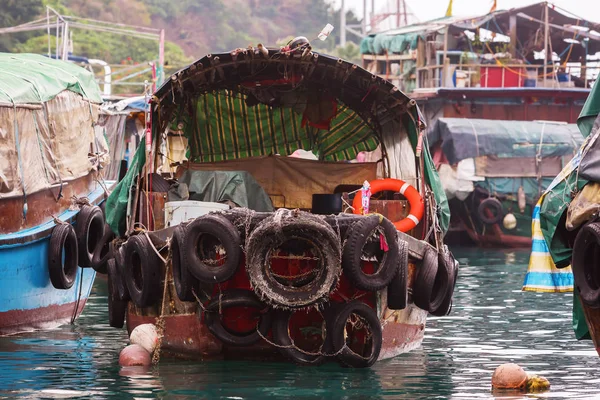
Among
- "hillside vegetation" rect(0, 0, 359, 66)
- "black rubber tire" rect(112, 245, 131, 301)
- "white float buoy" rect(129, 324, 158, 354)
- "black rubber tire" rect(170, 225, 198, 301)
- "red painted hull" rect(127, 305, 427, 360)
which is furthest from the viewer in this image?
"hillside vegetation" rect(0, 0, 359, 66)

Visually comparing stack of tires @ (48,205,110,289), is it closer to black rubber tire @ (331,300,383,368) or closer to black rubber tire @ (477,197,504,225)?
black rubber tire @ (331,300,383,368)

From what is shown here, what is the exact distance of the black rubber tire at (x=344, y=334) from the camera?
1006cm

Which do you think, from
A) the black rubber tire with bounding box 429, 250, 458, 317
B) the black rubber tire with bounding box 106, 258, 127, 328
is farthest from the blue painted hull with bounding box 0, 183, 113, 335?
the black rubber tire with bounding box 429, 250, 458, 317

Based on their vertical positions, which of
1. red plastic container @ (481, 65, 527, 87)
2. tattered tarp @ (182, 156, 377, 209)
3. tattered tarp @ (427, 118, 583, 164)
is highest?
red plastic container @ (481, 65, 527, 87)

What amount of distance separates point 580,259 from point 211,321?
11.0ft

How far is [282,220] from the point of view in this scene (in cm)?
977

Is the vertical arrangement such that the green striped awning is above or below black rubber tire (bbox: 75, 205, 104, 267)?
above

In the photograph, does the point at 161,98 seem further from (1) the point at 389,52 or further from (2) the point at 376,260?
(1) the point at 389,52

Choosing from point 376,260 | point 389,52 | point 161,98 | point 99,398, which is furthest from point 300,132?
point 389,52

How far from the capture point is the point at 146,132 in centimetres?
1180

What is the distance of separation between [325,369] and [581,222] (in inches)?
113

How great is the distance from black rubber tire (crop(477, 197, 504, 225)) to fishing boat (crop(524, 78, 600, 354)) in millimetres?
18147

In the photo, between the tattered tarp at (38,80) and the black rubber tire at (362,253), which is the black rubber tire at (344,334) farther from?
the tattered tarp at (38,80)

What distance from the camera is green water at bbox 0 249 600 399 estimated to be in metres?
9.54
